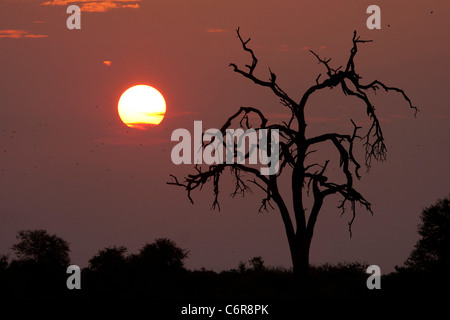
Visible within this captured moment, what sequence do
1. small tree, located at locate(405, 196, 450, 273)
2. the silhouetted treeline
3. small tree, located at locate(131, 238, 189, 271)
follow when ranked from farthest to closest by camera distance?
1. small tree, located at locate(405, 196, 450, 273)
2. small tree, located at locate(131, 238, 189, 271)
3. the silhouetted treeline

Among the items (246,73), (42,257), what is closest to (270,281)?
(246,73)

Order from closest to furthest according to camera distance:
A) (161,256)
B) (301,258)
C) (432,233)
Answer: (301,258)
(161,256)
(432,233)

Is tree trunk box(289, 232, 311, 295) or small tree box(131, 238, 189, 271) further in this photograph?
small tree box(131, 238, 189, 271)

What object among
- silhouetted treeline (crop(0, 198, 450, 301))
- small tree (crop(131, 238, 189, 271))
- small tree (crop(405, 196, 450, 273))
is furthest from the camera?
small tree (crop(405, 196, 450, 273))

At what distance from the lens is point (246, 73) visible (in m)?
31.8

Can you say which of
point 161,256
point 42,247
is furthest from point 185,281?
point 42,247

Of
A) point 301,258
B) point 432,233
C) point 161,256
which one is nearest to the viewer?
point 301,258

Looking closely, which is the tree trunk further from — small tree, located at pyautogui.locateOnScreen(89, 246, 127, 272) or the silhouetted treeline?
small tree, located at pyautogui.locateOnScreen(89, 246, 127, 272)

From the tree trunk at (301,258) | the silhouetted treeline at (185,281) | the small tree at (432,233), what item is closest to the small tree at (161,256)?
the silhouetted treeline at (185,281)

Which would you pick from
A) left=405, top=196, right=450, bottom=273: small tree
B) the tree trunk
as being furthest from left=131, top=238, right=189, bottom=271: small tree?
left=405, top=196, right=450, bottom=273: small tree

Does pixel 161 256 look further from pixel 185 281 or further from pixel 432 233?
pixel 432 233
